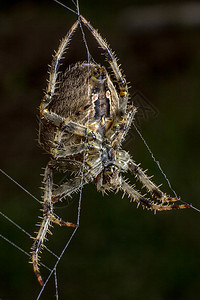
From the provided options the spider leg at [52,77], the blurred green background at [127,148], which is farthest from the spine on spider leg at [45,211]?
the blurred green background at [127,148]

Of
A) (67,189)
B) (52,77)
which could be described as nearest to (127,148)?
(67,189)

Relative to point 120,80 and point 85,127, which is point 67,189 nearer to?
point 85,127

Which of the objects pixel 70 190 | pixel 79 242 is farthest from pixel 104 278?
pixel 70 190

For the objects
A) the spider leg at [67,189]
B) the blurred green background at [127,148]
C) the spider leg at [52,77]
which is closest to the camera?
the spider leg at [52,77]

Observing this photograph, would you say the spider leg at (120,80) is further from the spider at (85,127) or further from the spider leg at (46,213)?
the spider leg at (46,213)

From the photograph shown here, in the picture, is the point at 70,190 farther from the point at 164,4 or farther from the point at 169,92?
the point at 164,4
